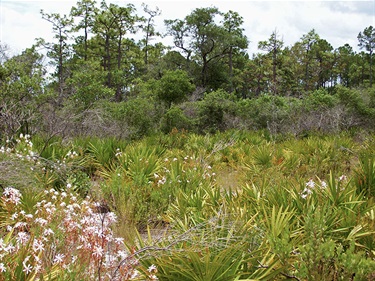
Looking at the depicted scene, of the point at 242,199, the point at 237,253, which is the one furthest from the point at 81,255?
the point at 242,199

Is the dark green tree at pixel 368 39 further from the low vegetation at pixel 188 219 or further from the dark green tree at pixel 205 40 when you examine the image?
the low vegetation at pixel 188 219

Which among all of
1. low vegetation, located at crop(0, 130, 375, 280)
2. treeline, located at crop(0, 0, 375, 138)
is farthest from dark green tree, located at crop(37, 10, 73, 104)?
low vegetation, located at crop(0, 130, 375, 280)

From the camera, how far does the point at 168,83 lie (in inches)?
818

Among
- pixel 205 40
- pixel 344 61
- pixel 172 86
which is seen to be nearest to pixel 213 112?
pixel 172 86

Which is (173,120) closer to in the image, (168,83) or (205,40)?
(168,83)

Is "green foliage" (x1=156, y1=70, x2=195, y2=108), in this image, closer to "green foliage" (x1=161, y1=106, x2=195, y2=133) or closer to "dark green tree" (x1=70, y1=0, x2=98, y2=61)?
"green foliage" (x1=161, y1=106, x2=195, y2=133)

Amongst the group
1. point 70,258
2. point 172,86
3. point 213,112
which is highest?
point 172,86

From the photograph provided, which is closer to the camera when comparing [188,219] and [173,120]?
[188,219]

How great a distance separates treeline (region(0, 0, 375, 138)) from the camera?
16328mm

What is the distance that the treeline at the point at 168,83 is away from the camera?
16.3 metres

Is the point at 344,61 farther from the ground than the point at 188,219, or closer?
farther from the ground

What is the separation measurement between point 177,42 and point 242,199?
3501 centimetres

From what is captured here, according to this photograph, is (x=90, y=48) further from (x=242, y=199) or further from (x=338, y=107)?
(x=242, y=199)

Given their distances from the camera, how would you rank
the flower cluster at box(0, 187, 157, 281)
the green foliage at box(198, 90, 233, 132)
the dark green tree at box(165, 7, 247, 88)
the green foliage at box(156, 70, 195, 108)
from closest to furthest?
the flower cluster at box(0, 187, 157, 281) < the green foliage at box(156, 70, 195, 108) < the green foliage at box(198, 90, 233, 132) < the dark green tree at box(165, 7, 247, 88)
